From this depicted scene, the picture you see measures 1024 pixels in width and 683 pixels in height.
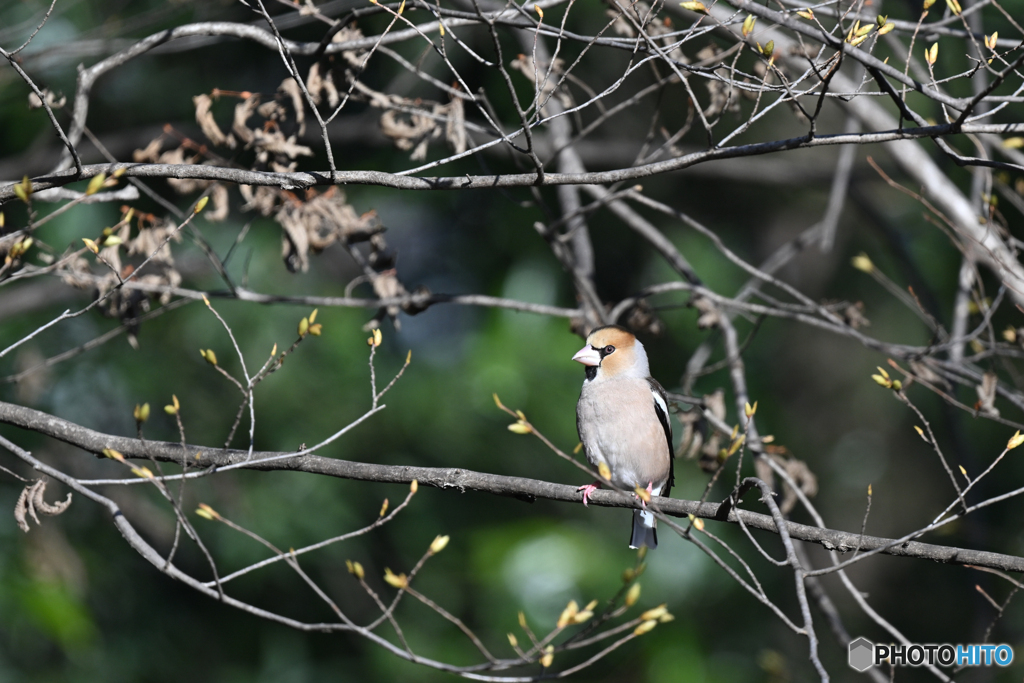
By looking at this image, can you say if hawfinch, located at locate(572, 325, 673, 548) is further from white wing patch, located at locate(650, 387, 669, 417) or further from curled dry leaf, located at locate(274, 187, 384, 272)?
curled dry leaf, located at locate(274, 187, 384, 272)

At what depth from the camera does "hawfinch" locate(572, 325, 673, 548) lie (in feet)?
13.5

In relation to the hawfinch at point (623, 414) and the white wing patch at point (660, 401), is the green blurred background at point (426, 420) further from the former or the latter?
the hawfinch at point (623, 414)

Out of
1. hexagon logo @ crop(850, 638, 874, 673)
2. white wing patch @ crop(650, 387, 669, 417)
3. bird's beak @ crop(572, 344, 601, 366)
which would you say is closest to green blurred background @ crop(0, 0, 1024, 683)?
white wing patch @ crop(650, 387, 669, 417)

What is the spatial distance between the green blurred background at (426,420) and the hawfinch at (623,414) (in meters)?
2.54

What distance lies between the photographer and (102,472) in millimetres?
6934

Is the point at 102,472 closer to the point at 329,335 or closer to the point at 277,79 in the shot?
the point at 329,335

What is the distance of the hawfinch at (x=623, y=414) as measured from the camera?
4.11 m

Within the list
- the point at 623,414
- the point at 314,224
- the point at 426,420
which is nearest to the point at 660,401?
the point at 623,414

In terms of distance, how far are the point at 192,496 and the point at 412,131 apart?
186 inches

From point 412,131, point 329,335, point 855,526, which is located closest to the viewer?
point 412,131

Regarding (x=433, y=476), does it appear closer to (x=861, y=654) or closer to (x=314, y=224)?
(x=314, y=224)

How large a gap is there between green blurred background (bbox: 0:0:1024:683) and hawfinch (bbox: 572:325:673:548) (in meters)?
2.54

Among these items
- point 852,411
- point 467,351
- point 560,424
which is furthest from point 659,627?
point 852,411

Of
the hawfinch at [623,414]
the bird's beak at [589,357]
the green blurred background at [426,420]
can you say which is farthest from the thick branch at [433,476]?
the green blurred background at [426,420]
